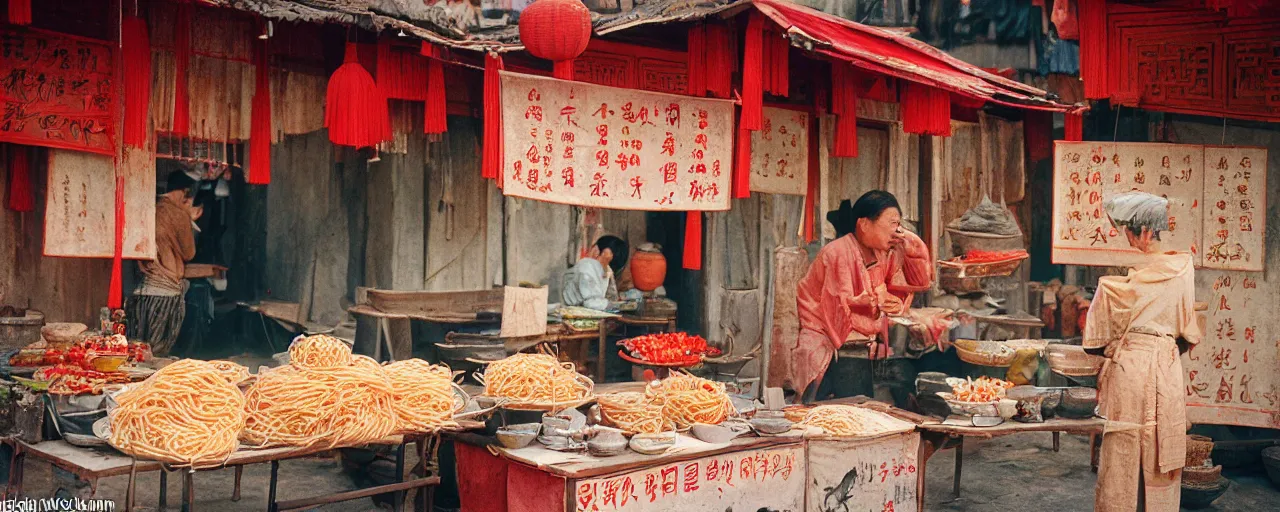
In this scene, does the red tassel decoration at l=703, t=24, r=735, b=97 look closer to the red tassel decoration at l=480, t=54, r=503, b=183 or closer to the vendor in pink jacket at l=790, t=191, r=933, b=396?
the vendor in pink jacket at l=790, t=191, r=933, b=396

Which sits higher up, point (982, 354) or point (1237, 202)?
point (1237, 202)

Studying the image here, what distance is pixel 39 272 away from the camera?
9.53 metres

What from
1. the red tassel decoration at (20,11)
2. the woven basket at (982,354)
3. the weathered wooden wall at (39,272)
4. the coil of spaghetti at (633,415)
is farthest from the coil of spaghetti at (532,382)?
the woven basket at (982,354)

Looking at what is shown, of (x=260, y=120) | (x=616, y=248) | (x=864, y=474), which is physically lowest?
(x=864, y=474)

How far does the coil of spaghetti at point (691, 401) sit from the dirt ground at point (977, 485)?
2.27 metres

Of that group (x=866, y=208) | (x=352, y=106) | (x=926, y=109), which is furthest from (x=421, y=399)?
(x=926, y=109)

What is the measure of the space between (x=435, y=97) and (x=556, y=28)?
184 cm

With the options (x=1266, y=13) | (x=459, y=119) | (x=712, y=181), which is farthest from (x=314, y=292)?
(x=1266, y=13)

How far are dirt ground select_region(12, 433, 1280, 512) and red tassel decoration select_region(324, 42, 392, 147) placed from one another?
2.67 meters

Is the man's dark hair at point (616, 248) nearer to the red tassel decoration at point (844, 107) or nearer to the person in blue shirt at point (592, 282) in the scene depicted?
the person in blue shirt at point (592, 282)

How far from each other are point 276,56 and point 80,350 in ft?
8.98

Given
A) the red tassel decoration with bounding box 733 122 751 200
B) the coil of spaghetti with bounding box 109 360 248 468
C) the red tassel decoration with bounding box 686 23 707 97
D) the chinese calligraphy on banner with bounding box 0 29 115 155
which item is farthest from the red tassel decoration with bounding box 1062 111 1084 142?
the chinese calligraphy on banner with bounding box 0 29 115 155

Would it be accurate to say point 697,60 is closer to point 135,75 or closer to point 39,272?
point 135,75

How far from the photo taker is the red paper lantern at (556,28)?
7.57m
